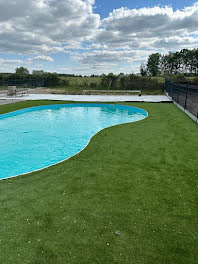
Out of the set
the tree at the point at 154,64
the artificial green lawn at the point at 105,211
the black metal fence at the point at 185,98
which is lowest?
the artificial green lawn at the point at 105,211

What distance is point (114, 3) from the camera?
1786 cm

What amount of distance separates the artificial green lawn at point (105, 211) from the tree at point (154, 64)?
4868cm

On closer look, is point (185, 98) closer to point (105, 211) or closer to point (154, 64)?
point (105, 211)

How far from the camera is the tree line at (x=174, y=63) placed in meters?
48.9

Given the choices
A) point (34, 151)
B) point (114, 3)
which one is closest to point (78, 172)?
point (34, 151)

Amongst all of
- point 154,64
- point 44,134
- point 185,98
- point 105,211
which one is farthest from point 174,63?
point 105,211

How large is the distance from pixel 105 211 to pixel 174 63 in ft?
195

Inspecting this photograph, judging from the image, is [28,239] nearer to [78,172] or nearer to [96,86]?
[78,172]

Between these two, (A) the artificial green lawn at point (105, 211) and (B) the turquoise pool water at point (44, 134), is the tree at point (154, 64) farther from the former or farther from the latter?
(A) the artificial green lawn at point (105, 211)

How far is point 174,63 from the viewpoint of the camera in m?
53.1

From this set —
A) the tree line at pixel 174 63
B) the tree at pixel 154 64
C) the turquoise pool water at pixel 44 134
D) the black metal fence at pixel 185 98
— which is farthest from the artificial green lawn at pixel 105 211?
the tree at pixel 154 64

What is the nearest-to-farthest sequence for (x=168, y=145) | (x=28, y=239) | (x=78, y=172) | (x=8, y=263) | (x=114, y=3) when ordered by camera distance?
(x=8, y=263) < (x=28, y=239) < (x=78, y=172) < (x=168, y=145) < (x=114, y=3)

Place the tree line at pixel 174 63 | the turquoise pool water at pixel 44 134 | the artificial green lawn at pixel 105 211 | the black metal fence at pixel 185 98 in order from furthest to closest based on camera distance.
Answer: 1. the tree line at pixel 174 63
2. the black metal fence at pixel 185 98
3. the turquoise pool water at pixel 44 134
4. the artificial green lawn at pixel 105 211

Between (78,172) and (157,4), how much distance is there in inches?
566
